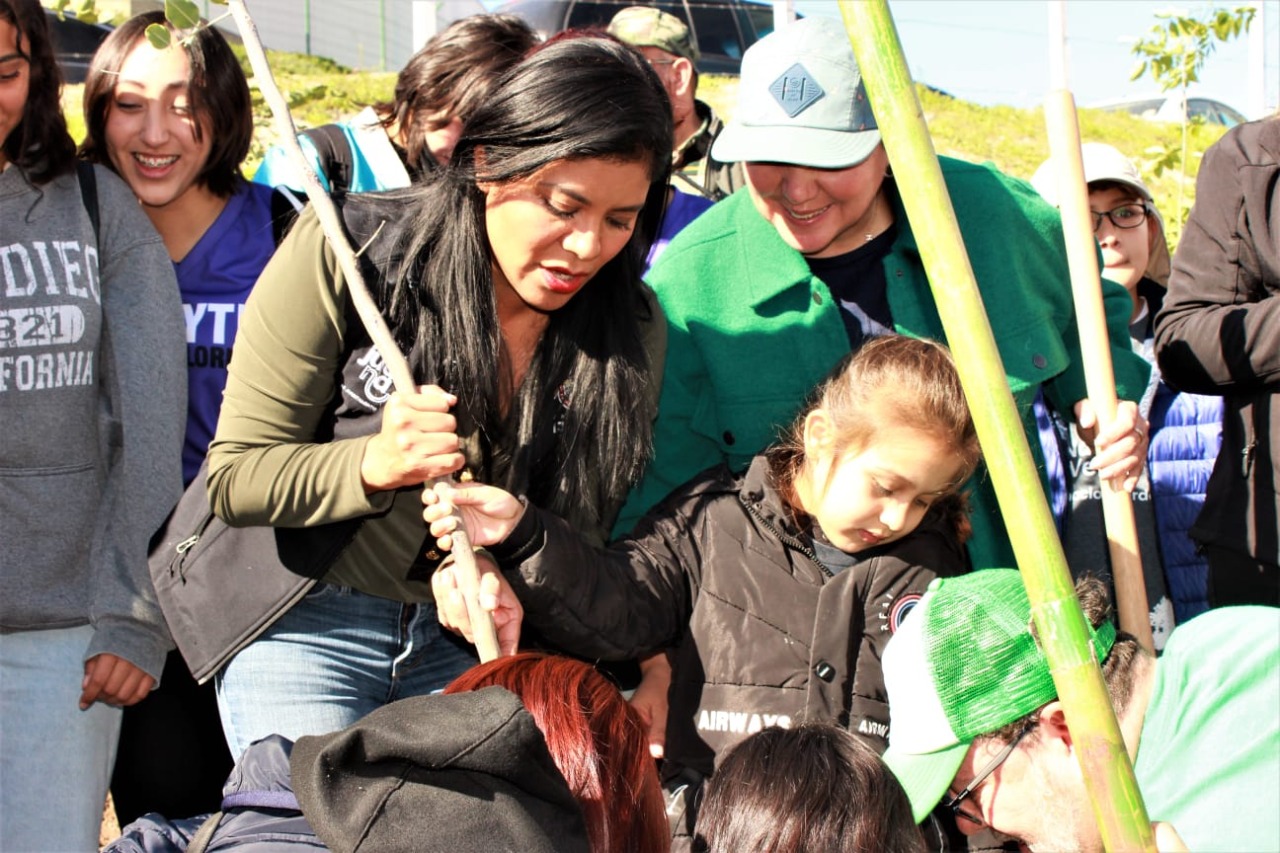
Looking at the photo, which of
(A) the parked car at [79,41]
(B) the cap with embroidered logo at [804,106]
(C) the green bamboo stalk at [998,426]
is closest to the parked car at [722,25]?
(A) the parked car at [79,41]

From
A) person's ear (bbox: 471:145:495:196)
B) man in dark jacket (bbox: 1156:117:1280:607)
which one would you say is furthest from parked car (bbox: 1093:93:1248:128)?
person's ear (bbox: 471:145:495:196)

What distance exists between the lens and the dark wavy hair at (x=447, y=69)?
10.8 feet

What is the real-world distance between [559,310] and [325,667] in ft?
2.59

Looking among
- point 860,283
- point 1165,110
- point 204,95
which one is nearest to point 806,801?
point 860,283

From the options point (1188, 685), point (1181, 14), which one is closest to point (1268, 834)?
point (1188, 685)

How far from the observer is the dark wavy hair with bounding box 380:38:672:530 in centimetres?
229

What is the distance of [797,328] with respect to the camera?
9.43 ft

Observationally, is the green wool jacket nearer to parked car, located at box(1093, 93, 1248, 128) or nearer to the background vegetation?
the background vegetation

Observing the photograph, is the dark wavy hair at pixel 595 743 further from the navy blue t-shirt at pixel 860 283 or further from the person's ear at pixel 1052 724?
Answer: the navy blue t-shirt at pixel 860 283

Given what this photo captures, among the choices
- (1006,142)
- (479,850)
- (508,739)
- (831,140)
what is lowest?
(1006,142)

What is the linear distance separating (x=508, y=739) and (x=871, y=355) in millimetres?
1389

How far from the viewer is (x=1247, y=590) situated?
9.38ft

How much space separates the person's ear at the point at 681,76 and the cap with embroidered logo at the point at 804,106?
54.6 inches

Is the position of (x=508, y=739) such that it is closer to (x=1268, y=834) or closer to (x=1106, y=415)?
(x=1268, y=834)
